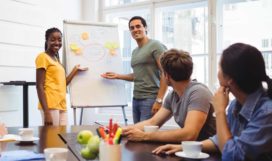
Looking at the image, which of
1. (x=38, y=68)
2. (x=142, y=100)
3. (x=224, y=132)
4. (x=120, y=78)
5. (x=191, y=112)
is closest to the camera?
(x=224, y=132)

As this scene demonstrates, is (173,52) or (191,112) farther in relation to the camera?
(173,52)

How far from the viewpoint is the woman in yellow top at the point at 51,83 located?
2.68 meters

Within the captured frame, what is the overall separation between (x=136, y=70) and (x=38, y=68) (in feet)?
2.88

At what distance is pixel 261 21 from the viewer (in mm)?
3473

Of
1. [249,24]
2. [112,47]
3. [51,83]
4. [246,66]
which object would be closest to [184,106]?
[246,66]

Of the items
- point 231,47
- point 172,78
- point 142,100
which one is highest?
point 231,47

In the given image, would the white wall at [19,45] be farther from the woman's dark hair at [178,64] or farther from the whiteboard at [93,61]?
the woman's dark hair at [178,64]

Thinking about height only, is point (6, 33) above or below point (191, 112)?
above

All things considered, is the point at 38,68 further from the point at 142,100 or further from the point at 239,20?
the point at 239,20

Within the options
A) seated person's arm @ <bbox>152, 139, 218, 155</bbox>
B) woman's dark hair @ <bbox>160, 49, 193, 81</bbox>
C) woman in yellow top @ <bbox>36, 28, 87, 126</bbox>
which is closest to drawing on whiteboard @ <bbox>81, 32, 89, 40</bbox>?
woman in yellow top @ <bbox>36, 28, 87, 126</bbox>

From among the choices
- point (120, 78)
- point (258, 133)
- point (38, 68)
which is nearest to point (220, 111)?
point (258, 133)

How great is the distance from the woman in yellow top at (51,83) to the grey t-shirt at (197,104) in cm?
134

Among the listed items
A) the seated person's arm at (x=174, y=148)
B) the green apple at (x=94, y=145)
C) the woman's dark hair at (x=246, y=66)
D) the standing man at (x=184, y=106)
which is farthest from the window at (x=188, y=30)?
the green apple at (x=94, y=145)

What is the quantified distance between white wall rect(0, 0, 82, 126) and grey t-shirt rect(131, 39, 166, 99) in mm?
1524
